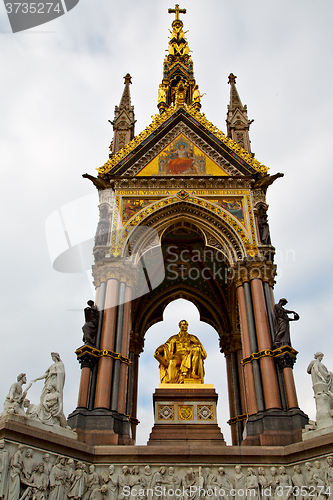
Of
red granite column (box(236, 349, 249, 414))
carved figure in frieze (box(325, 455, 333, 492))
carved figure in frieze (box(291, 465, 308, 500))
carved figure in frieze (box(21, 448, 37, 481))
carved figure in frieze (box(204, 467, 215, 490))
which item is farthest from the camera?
red granite column (box(236, 349, 249, 414))

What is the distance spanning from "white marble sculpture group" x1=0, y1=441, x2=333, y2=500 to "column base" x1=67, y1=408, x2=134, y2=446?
742mm

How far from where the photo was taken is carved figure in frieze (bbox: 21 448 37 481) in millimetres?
9609

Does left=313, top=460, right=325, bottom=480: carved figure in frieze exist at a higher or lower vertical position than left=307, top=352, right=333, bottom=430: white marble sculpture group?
lower

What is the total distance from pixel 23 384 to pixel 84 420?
2.35 meters

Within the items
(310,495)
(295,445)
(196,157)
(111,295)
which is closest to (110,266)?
(111,295)

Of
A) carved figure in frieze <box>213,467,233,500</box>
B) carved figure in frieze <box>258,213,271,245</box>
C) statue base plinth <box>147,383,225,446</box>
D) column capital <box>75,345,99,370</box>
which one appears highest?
carved figure in frieze <box>258,213,271,245</box>

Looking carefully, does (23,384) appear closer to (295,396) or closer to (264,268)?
(295,396)

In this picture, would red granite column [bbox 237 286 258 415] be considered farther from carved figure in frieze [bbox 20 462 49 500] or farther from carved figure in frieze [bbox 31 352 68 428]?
carved figure in frieze [bbox 20 462 49 500]

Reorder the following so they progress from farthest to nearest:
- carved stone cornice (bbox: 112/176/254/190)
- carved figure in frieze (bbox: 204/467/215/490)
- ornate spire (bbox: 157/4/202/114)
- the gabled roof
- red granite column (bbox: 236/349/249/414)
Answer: ornate spire (bbox: 157/4/202/114) < the gabled roof < red granite column (bbox: 236/349/249/414) < carved stone cornice (bbox: 112/176/254/190) < carved figure in frieze (bbox: 204/467/215/490)

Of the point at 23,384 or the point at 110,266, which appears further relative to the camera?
the point at 110,266

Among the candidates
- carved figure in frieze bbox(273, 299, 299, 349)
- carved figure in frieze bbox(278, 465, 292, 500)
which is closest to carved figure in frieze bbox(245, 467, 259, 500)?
carved figure in frieze bbox(278, 465, 292, 500)

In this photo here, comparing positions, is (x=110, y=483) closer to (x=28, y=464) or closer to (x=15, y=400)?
(x=28, y=464)

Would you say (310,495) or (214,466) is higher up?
(214,466)

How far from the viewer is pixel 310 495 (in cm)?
1013
